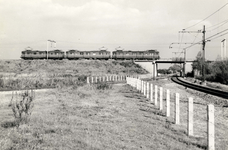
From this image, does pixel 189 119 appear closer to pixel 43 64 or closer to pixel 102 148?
pixel 102 148

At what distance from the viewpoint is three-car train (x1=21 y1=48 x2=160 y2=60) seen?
255 ft

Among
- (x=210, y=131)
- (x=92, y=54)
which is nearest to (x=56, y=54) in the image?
(x=92, y=54)

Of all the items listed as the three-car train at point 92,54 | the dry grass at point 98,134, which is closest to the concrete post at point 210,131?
the dry grass at point 98,134

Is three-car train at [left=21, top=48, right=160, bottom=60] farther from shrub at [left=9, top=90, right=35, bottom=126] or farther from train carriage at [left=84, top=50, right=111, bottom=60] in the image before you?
shrub at [left=9, top=90, right=35, bottom=126]

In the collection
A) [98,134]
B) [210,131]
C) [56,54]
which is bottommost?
[98,134]

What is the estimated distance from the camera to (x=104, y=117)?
948 centimetres

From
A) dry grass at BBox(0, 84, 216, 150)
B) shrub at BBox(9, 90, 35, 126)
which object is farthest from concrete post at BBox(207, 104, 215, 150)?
shrub at BBox(9, 90, 35, 126)

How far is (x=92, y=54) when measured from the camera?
80.6m

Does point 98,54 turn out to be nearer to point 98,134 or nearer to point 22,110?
point 22,110

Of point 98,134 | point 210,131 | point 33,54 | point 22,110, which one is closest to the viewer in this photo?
point 210,131

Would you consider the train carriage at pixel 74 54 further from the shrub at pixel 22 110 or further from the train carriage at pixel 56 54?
the shrub at pixel 22 110

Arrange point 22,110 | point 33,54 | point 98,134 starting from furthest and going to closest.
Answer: point 33,54, point 22,110, point 98,134

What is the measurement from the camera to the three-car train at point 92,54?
7788 cm

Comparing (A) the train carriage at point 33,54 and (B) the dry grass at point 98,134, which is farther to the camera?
(A) the train carriage at point 33,54
